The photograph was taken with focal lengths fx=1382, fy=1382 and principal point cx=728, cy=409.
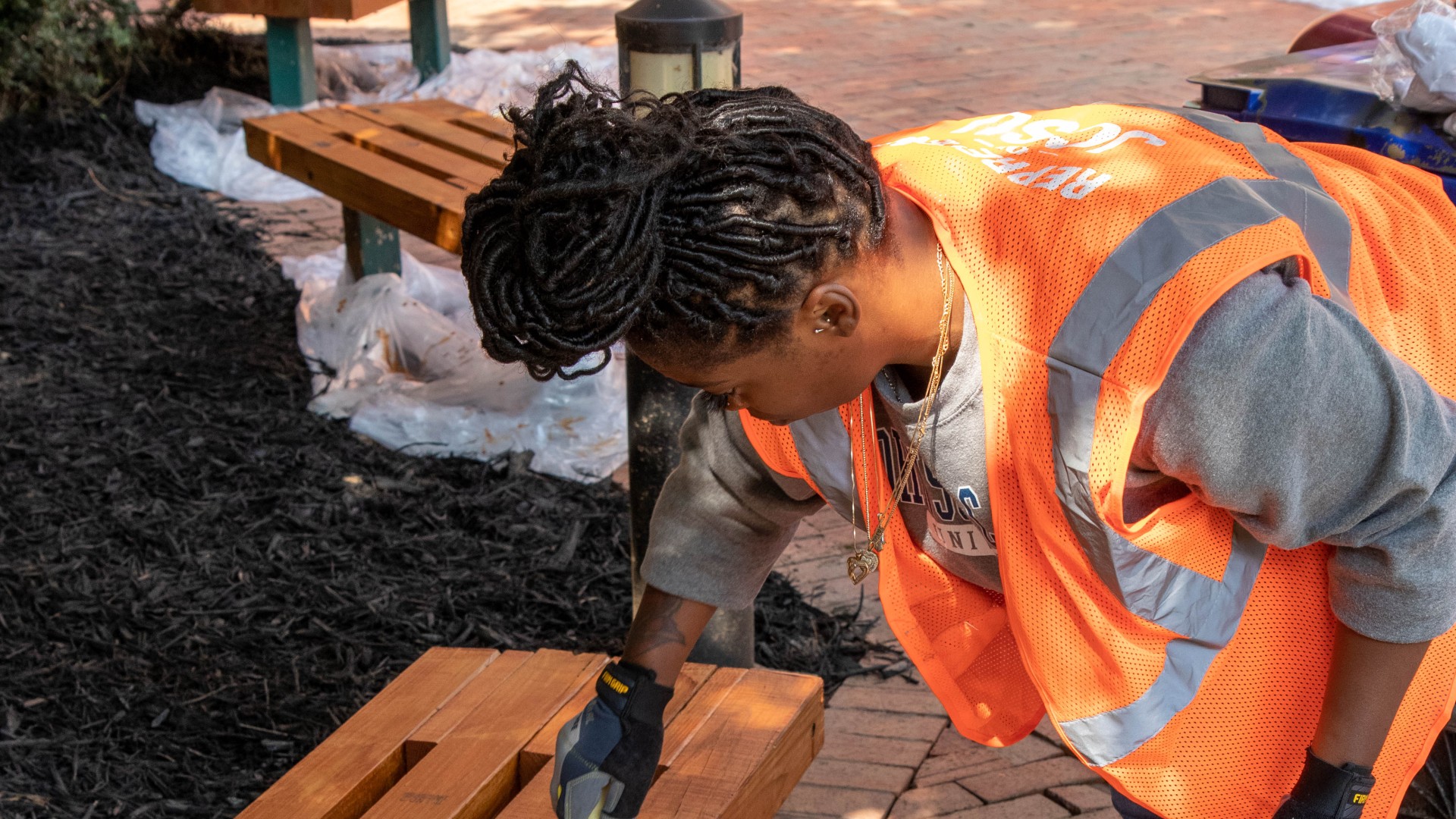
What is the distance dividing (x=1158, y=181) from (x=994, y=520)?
0.38 meters

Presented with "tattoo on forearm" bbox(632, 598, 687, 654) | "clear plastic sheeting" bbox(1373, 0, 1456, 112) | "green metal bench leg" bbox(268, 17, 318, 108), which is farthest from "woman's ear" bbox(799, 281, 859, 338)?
"green metal bench leg" bbox(268, 17, 318, 108)

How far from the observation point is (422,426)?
383 cm

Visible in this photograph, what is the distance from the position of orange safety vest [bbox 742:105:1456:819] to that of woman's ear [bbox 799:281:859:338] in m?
0.12

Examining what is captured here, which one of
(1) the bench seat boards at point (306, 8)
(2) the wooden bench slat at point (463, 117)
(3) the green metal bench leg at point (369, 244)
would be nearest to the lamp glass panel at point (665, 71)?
(2) the wooden bench slat at point (463, 117)

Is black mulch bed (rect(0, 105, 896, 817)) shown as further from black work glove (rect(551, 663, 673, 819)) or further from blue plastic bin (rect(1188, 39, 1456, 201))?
blue plastic bin (rect(1188, 39, 1456, 201))

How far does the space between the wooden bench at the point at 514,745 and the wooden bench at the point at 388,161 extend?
4.61ft

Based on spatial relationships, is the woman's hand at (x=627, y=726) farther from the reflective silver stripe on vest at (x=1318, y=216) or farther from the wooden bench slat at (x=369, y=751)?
the reflective silver stripe on vest at (x=1318, y=216)

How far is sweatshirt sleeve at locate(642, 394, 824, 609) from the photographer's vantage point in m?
1.78

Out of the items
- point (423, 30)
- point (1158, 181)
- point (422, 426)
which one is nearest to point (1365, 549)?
point (1158, 181)

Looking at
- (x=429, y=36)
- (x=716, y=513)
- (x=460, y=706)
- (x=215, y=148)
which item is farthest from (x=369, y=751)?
(x=429, y=36)

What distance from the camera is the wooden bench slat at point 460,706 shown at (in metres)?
2.04

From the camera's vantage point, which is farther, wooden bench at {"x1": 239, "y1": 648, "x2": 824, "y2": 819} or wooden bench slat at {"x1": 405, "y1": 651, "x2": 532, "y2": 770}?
wooden bench slat at {"x1": 405, "y1": 651, "x2": 532, "y2": 770}

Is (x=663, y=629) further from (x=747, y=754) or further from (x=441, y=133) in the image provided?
Result: (x=441, y=133)

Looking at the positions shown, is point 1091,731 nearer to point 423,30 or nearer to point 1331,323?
point 1331,323
